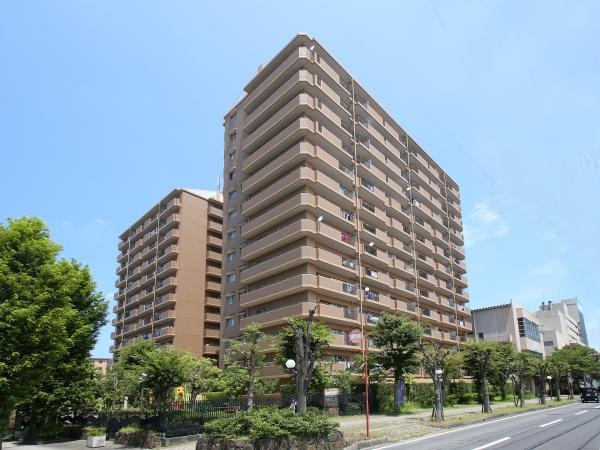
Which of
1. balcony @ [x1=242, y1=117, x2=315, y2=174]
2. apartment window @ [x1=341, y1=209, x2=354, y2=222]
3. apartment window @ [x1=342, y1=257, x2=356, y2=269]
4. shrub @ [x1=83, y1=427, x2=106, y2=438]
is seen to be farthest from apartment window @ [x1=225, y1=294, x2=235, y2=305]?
shrub @ [x1=83, y1=427, x2=106, y2=438]

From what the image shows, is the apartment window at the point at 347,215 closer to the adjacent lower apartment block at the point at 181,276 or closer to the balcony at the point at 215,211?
the adjacent lower apartment block at the point at 181,276

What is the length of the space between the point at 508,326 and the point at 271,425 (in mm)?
72577

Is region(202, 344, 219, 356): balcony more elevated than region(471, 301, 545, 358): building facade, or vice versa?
region(471, 301, 545, 358): building facade

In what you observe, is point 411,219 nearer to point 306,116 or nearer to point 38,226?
point 306,116

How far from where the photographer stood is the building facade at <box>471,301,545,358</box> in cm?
7931

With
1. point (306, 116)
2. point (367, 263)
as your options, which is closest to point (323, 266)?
point (367, 263)

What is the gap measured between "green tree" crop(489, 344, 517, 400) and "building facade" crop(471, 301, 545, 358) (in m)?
20.4

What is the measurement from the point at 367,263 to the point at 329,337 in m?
20.1

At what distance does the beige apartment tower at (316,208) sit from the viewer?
45156 mm

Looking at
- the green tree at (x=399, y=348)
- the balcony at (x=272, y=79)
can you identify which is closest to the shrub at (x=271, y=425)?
the green tree at (x=399, y=348)

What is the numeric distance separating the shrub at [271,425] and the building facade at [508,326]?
67.4 metres

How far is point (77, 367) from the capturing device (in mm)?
33219

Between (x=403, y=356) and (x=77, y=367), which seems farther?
(x=403, y=356)

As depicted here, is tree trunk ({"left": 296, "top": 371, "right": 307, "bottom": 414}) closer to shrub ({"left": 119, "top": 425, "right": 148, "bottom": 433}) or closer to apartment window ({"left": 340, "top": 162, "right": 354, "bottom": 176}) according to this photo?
shrub ({"left": 119, "top": 425, "right": 148, "bottom": 433})
